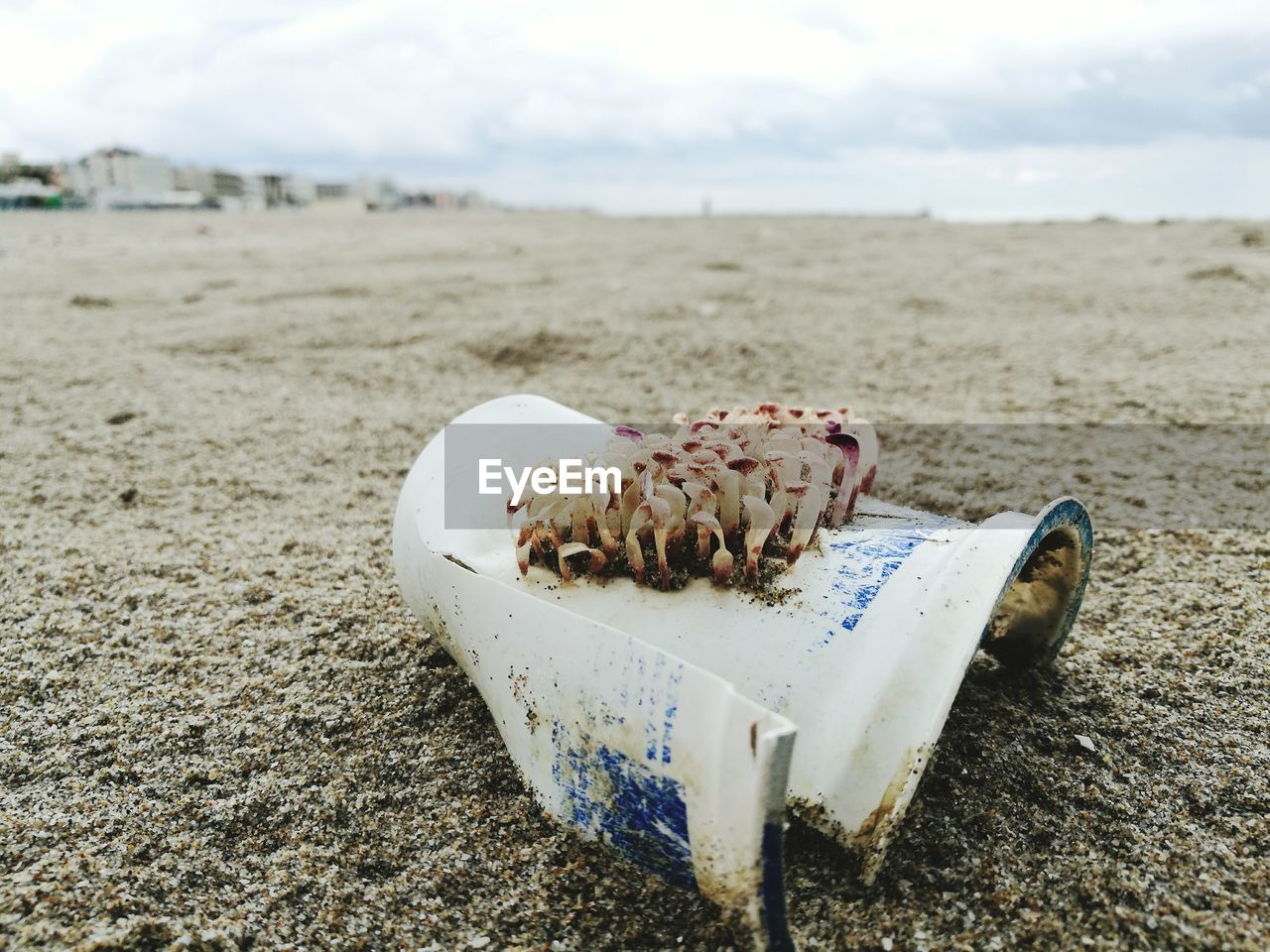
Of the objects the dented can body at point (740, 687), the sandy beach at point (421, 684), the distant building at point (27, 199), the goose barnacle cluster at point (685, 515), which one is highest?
the distant building at point (27, 199)

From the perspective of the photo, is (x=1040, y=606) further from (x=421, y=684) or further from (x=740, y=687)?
(x=421, y=684)

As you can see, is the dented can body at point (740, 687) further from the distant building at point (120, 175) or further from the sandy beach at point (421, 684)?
the distant building at point (120, 175)

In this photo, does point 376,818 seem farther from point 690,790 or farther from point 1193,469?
point 1193,469

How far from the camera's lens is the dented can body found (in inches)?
45.1

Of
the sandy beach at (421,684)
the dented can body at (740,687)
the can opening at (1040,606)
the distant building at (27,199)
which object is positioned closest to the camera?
the dented can body at (740,687)

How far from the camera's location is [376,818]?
1.62 metres

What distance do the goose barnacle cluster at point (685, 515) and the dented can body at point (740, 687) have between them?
0.05m

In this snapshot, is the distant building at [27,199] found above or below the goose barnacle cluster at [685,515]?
above

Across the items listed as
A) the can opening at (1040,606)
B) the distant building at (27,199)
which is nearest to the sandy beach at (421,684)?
the can opening at (1040,606)

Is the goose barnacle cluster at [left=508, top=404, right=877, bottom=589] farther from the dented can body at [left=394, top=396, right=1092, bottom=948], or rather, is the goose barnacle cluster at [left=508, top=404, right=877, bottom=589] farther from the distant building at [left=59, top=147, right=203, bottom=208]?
the distant building at [left=59, top=147, right=203, bottom=208]

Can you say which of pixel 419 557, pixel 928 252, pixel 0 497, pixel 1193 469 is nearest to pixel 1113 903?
pixel 419 557

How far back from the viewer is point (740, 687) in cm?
135

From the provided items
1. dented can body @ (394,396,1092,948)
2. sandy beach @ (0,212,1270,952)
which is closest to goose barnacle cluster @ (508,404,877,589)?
dented can body @ (394,396,1092,948)

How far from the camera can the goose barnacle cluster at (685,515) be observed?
4.91 feet
